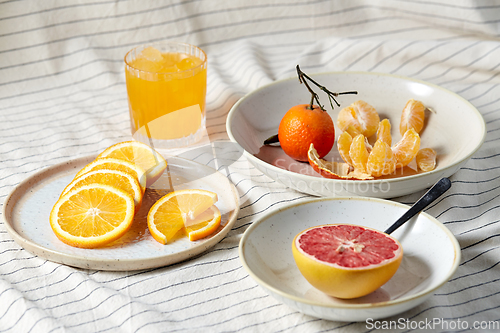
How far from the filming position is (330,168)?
1.25 metres

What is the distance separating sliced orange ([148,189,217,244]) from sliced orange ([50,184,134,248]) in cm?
5

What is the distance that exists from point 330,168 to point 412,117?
296mm

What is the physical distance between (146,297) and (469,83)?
1361 mm

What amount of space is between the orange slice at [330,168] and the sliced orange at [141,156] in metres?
0.36

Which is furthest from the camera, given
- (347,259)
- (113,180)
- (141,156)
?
(141,156)

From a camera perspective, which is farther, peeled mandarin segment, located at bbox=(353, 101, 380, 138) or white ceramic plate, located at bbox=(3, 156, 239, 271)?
peeled mandarin segment, located at bbox=(353, 101, 380, 138)

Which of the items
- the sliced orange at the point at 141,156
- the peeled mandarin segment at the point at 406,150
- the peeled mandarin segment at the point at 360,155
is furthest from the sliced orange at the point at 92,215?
the peeled mandarin segment at the point at 406,150

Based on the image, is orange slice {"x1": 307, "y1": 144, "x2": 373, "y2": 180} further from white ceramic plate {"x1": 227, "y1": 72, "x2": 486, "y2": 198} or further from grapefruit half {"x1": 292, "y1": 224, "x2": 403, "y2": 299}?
grapefruit half {"x1": 292, "y1": 224, "x2": 403, "y2": 299}

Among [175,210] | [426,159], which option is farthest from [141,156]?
[426,159]

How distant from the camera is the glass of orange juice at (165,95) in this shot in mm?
1406

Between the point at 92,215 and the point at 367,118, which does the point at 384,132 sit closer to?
the point at 367,118

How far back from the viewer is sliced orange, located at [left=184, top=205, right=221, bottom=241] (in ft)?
3.38

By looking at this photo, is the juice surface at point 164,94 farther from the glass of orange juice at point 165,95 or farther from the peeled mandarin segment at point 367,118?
the peeled mandarin segment at point 367,118

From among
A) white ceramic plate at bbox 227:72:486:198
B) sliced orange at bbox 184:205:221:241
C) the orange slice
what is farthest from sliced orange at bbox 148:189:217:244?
the orange slice
